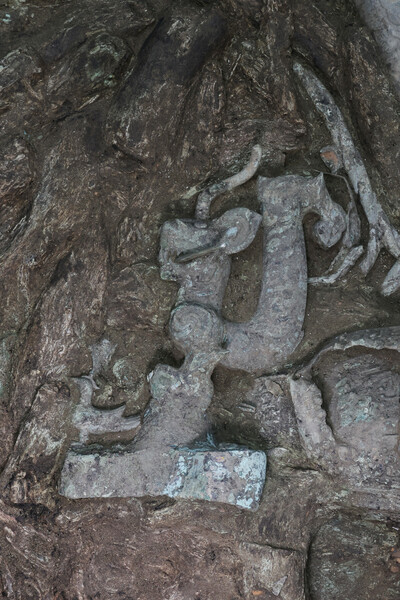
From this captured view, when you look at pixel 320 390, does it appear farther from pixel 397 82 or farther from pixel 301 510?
pixel 397 82

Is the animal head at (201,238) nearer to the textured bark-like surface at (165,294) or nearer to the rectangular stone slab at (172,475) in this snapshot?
the textured bark-like surface at (165,294)

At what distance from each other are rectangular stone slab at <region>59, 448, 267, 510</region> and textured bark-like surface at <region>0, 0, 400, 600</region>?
0.06 metres

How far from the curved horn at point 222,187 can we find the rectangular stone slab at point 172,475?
2.91 ft

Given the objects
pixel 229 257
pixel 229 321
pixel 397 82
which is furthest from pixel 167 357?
pixel 397 82

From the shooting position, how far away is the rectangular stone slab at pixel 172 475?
245 cm

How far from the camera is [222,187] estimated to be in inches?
105

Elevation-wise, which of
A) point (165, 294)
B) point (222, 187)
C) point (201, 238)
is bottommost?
point (165, 294)

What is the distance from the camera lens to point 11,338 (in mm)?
2643

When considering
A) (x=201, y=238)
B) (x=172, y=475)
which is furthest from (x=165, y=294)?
(x=172, y=475)

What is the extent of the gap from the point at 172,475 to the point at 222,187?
42.4 inches

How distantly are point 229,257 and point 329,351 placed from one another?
509 millimetres

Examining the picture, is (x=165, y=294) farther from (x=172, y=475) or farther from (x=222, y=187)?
(x=172, y=475)

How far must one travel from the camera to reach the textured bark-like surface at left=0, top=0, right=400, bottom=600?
252 centimetres

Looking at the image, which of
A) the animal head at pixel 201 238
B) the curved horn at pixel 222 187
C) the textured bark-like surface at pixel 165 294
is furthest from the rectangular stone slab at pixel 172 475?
the curved horn at pixel 222 187
